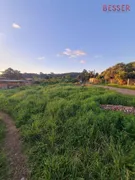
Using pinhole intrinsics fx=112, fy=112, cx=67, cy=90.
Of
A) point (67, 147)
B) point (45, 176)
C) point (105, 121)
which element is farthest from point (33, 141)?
point (105, 121)

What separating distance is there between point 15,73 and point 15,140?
4102cm

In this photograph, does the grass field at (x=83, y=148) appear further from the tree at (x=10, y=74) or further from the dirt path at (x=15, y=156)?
the tree at (x=10, y=74)

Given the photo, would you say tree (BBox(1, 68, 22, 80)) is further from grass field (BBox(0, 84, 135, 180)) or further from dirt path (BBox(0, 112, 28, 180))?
grass field (BBox(0, 84, 135, 180))

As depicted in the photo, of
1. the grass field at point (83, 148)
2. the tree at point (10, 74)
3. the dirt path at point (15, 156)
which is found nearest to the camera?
the grass field at point (83, 148)

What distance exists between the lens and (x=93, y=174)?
2.01 metres

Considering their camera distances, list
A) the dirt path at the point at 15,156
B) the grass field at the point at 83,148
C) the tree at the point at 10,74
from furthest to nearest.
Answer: the tree at the point at 10,74
the dirt path at the point at 15,156
the grass field at the point at 83,148

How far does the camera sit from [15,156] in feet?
9.00

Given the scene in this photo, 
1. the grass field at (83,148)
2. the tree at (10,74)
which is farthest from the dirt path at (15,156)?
the tree at (10,74)

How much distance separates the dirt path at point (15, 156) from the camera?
7.36 ft

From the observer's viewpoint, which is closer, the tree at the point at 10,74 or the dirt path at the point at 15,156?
the dirt path at the point at 15,156

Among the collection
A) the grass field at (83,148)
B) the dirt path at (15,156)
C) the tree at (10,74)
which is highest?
the tree at (10,74)

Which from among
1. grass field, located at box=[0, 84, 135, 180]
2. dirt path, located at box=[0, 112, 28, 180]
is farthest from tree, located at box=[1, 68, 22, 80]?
grass field, located at box=[0, 84, 135, 180]

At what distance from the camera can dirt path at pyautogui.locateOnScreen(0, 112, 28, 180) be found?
2.24m

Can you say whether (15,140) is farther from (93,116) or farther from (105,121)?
(105,121)
